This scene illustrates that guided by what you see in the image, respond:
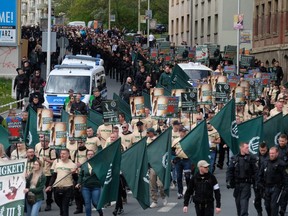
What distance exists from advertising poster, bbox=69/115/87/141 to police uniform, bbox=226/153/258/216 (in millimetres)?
4108

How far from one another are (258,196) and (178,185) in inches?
157

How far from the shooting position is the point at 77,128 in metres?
24.5

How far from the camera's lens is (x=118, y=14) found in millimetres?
122875

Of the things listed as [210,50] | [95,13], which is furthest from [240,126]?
[95,13]

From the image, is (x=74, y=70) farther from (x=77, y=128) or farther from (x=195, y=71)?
(x=77, y=128)

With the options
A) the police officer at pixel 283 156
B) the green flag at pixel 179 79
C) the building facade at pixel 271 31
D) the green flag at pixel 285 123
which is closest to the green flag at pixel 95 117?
the green flag at pixel 285 123

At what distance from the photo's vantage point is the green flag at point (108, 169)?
2164 cm

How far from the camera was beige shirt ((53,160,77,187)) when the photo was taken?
21.6 meters

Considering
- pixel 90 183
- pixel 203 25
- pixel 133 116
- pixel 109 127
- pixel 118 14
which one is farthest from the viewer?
pixel 118 14

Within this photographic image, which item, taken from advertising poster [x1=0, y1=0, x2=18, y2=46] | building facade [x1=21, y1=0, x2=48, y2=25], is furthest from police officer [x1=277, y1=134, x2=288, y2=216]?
building facade [x1=21, y1=0, x2=48, y2=25]

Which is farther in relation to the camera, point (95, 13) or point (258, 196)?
point (95, 13)

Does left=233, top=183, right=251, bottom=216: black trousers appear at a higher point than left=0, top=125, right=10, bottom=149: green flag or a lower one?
lower

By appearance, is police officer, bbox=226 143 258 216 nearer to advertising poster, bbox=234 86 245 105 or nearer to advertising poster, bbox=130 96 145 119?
advertising poster, bbox=130 96 145 119

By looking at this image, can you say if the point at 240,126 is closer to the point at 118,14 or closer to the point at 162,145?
the point at 162,145
